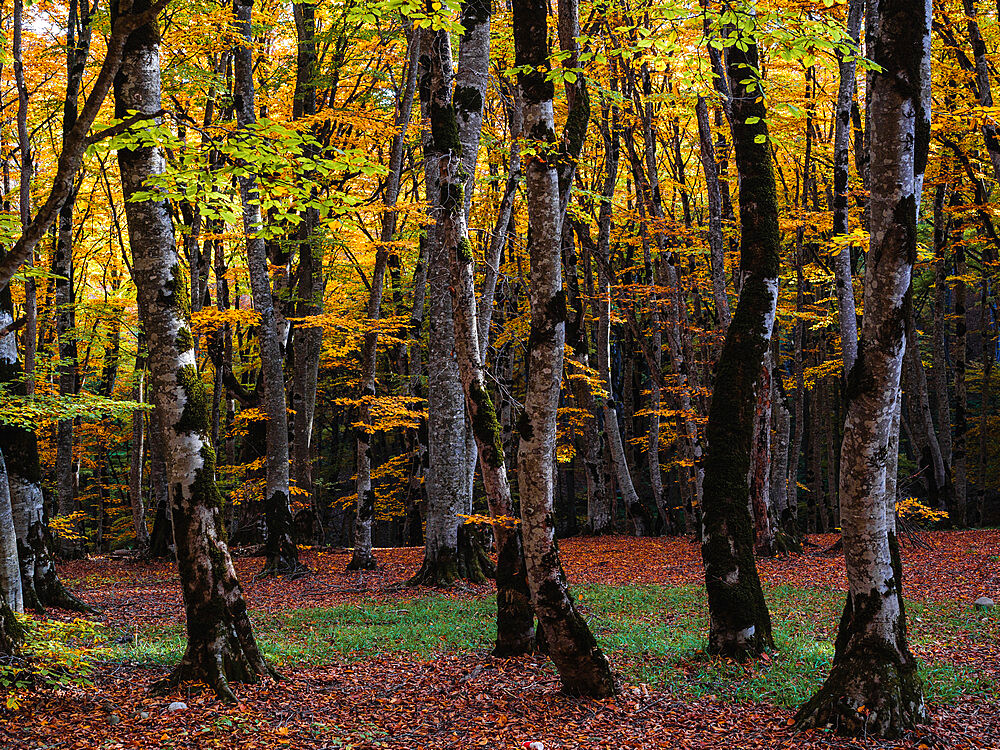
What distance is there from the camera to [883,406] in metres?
5.01

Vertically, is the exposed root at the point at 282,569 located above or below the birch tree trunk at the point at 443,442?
below

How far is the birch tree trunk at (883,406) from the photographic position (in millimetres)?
4969

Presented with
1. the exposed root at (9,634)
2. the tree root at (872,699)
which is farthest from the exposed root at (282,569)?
the tree root at (872,699)

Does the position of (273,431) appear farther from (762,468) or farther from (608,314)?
(608,314)

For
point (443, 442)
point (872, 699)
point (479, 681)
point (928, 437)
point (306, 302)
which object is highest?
point (306, 302)

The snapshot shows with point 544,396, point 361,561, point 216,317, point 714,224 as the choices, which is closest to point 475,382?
point 544,396

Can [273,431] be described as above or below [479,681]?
above

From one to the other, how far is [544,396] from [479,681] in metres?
2.76

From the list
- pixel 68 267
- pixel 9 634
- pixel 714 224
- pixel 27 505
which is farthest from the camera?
pixel 68 267

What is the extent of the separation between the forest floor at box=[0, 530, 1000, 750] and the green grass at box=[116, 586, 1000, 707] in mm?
25

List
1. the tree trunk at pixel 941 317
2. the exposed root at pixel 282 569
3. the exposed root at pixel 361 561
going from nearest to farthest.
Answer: the exposed root at pixel 282 569, the exposed root at pixel 361 561, the tree trunk at pixel 941 317

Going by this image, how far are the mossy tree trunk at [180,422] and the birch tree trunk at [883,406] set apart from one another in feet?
15.8

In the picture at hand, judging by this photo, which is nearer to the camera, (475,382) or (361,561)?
(475,382)

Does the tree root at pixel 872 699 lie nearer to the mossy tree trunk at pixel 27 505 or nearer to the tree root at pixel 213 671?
the tree root at pixel 213 671
